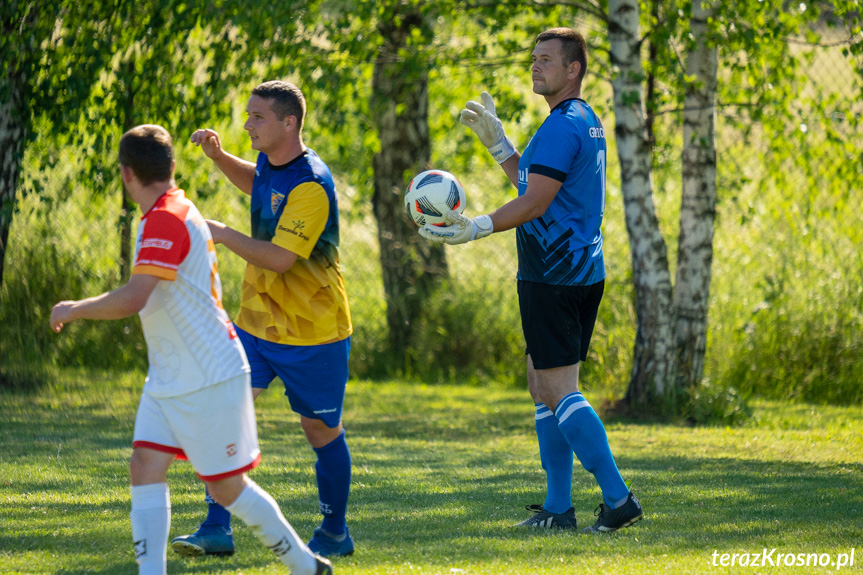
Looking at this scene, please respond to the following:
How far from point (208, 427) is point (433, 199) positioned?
1.55m

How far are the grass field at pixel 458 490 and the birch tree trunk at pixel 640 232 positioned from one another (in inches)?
21.3

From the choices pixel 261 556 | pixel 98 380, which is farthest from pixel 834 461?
pixel 98 380

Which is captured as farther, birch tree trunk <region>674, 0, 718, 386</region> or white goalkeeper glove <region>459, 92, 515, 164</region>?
birch tree trunk <region>674, 0, 718, 386</region>

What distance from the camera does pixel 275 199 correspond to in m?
3.88

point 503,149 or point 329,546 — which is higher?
point 503,149

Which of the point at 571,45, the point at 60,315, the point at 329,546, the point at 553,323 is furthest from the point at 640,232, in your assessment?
the point at 60,315

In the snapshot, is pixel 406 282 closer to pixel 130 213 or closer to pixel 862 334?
pixel 130 213

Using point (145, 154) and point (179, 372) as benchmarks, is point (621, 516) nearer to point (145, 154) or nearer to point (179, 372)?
point (179, 372)

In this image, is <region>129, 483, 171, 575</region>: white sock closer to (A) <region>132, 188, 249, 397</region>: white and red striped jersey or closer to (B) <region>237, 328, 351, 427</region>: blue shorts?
(A) <region>132, 188, 249, 397</region>: white and red striped jersey

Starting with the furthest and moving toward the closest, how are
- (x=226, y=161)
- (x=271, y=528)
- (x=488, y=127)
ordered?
1. (x=488, y=127)
2. (x=226, y=161)
3. (x=271, y=528)

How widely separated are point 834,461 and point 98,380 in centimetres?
644

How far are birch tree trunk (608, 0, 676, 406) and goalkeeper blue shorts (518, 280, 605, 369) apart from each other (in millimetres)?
3869

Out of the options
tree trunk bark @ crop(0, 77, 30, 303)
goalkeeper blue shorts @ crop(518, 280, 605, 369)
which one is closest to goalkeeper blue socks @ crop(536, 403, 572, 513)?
goalkeeper blue shorts @ crop(518, 280, 605, 369)

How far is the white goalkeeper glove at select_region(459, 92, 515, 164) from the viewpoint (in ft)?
15.7
